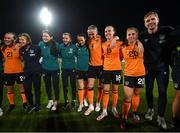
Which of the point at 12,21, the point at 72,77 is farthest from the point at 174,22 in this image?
the point at 72,77

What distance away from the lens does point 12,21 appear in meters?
33.1

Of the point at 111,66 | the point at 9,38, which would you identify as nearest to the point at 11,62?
the point at 9,38

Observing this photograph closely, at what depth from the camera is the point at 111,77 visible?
25.9 feet

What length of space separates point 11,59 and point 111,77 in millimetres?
2516

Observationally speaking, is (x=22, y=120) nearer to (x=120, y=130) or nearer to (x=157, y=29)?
(x=120, y=130)

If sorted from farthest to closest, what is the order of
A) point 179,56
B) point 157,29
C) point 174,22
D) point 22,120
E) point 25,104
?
point 174,22 < point 25,104 < point 22,120 < point 157,29 < point 179,56

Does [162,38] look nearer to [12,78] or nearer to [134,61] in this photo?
[134,61]

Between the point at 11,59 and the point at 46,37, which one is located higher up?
the point at 46,37

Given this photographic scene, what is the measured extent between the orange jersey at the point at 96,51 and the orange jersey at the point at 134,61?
50.0 inches

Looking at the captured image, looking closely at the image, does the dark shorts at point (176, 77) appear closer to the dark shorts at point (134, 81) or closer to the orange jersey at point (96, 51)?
the dark shorts at point (134, 81)

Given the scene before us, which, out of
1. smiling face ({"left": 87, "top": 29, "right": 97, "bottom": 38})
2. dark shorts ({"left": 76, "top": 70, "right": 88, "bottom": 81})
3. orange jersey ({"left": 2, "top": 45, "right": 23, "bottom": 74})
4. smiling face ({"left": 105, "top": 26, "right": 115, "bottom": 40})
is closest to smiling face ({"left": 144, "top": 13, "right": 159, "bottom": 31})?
smiling face ({"left": 105, "top": 26, "right": 115, "bottom": 40})

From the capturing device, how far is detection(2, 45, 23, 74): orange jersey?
27.7ft

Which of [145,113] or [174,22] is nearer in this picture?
Result: [145,113]

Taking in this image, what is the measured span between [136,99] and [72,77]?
2010 mm
